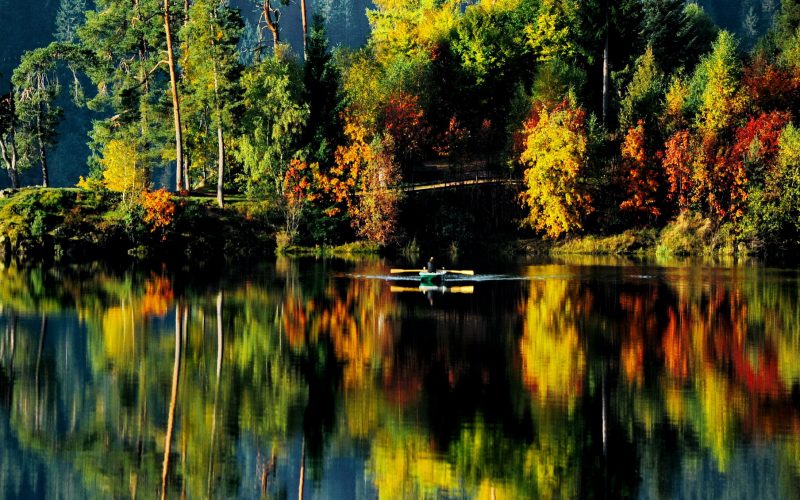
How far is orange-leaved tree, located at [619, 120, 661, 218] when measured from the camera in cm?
7929

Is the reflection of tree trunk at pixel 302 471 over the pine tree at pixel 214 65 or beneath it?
beneath

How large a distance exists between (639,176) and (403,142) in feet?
56.1

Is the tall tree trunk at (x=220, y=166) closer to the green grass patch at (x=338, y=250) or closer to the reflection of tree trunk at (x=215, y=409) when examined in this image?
the green grass patch at (x=338, y=250)

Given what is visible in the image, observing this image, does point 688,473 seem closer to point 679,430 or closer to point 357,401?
point 679,430

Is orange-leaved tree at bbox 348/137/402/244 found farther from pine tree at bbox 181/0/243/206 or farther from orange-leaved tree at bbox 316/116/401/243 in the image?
pine tree at bbox 181/0/243/206

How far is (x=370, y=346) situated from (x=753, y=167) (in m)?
50.4

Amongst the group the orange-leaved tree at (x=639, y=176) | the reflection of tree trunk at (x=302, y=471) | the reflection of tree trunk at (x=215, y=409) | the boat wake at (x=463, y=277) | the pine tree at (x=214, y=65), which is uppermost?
the pine tree at (x=214, y=65)

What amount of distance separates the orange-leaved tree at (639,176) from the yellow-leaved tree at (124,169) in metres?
33.1

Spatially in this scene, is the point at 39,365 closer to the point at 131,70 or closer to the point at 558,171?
the point at 558,171

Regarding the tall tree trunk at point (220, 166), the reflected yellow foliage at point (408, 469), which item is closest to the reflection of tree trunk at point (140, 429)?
the reflected yellow foliage at point (408, 469)

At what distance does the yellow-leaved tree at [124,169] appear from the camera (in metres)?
74.2

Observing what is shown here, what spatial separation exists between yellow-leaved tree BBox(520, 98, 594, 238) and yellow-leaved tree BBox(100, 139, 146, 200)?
1035 inches

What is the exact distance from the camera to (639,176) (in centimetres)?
7975

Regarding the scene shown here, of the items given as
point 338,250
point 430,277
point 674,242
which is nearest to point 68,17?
point 338,250
